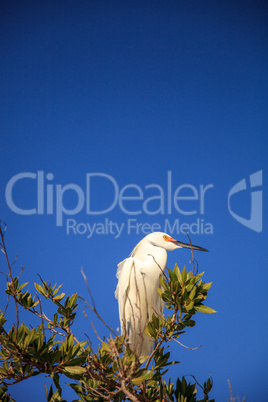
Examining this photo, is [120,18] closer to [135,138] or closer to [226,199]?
[135,138]

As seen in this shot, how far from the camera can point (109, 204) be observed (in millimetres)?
2988

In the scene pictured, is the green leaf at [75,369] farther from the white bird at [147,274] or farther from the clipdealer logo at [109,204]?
the clipdealer logo at [109,204]

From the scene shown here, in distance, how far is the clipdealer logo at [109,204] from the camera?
298cm

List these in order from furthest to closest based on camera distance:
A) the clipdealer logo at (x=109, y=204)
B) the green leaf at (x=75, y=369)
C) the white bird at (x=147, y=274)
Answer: the clipdealer logo at (x=109, y=204) → the white bird at (x=147, y=274) → the green leaf at (x=75, y=369)

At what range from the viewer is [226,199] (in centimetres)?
304

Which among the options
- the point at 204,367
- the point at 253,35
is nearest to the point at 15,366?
the point at 204,367

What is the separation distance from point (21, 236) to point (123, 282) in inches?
69.6

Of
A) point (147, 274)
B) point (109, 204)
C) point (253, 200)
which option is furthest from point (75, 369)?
point (253, 200)

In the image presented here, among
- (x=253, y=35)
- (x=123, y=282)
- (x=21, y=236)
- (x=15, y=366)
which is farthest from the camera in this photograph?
(x=253, y=35)

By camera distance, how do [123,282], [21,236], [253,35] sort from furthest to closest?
[253,35]
[21,236]
[123,282]

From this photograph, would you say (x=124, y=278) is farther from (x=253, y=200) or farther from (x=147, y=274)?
(x=253, y=200)

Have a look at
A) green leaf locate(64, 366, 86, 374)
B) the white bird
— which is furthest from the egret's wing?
green leaf locate(64, 366, 86, 374)

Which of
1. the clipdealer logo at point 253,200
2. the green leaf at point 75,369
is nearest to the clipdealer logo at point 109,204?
the clipdealer logo at point 253,200

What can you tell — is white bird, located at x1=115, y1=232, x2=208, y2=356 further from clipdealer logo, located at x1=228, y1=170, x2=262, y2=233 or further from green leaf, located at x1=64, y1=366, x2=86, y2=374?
clipdealer logo, located at x1=228, y1=170, x2=262, y2=233
